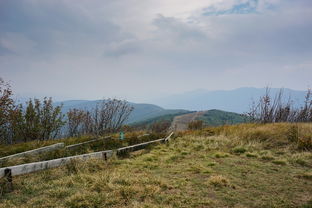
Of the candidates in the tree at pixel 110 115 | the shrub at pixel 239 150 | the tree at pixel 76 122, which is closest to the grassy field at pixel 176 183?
the shrub at pixel 239 150

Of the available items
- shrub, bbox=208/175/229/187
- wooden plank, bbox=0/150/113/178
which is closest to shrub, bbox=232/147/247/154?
shrub, bbox=208/175/229/187

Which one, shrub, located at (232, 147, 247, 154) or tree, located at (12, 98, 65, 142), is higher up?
tree, located at (12, 98, 65, 142)

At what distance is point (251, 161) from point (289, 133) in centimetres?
307

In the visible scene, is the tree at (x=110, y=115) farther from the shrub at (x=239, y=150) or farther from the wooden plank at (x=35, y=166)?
the shrub at (x=239, y=150)

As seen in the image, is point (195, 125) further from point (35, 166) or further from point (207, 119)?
point (207, 119)

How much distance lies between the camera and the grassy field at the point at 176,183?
2859 mm

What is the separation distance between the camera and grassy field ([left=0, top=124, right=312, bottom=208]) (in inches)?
113

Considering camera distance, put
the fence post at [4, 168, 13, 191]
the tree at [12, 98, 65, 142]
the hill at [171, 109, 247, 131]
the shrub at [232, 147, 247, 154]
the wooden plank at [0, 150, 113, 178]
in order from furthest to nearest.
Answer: the hill at [171, 109, 247, 131], the tree at [12, 98, 65, 142], the shrub at [232, 147, 247, 154], the wooden plank at [0, 150, 113, 178], the fence post at [4, 168, 13, 191]

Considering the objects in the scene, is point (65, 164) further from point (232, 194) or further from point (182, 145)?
point (182, 145)

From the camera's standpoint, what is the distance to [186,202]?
9.29ft

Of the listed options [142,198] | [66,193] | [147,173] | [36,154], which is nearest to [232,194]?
[142,198]

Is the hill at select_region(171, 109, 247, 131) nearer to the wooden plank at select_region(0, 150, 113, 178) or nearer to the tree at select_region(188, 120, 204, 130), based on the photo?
the tree at select_region(188, 120, 204, 130)

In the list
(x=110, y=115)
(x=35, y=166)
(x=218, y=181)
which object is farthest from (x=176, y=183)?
(x=110, y=115)

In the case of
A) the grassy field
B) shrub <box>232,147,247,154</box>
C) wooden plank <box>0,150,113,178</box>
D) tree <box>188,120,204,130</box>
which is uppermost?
tree <box>188,120,204,130</box>
